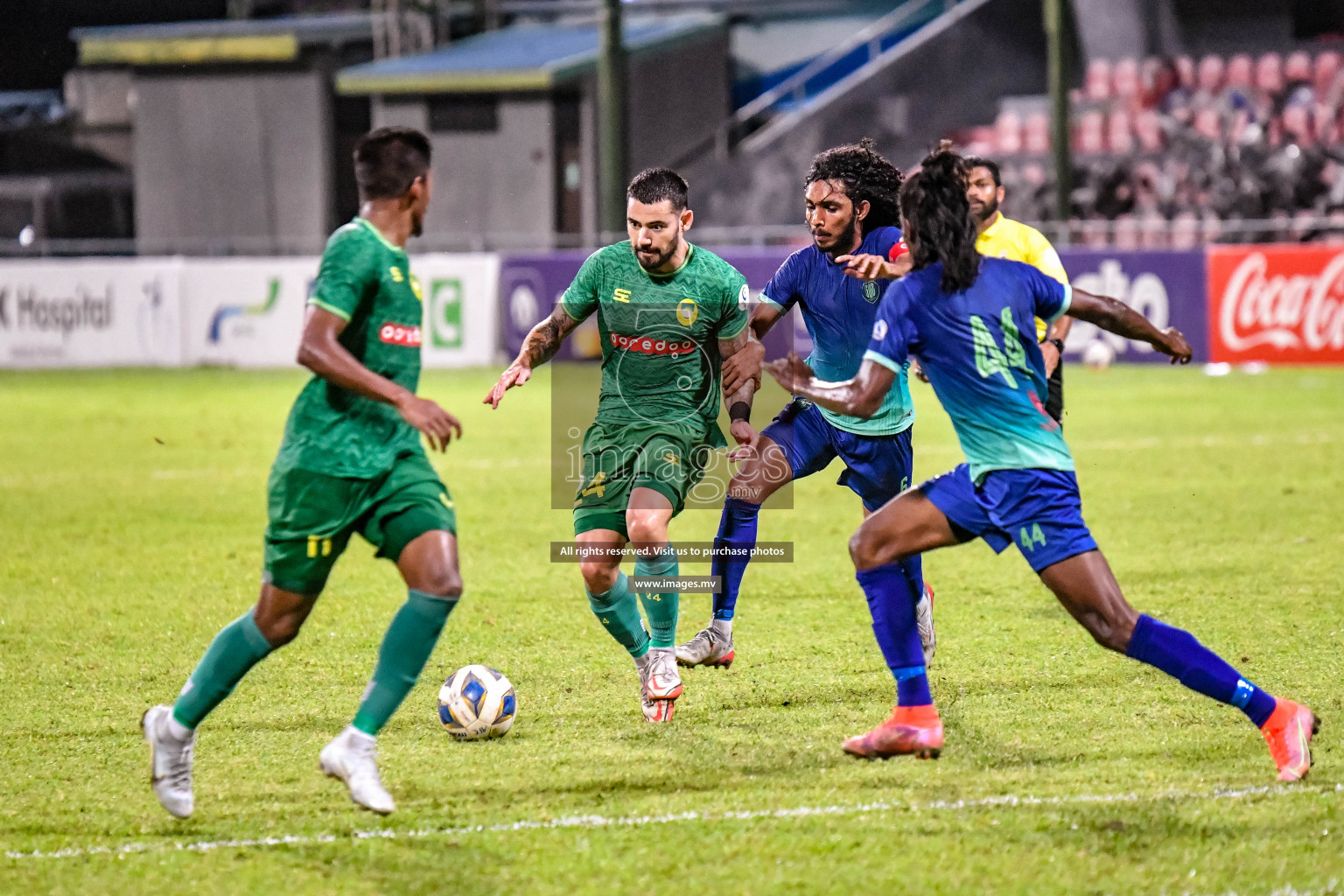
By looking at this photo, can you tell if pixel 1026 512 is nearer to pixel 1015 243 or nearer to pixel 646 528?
pixel 646 528

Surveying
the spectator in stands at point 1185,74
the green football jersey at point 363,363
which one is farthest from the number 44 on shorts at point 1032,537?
the spectator in stands at point 1185,74

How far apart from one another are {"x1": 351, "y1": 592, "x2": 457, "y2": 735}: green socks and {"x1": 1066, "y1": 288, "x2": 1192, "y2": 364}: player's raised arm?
229 cm

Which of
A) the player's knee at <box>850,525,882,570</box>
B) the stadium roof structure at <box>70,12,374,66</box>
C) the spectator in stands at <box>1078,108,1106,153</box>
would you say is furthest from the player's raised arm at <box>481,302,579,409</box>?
the stadium roof structure at <box>70,12,374,66</box>

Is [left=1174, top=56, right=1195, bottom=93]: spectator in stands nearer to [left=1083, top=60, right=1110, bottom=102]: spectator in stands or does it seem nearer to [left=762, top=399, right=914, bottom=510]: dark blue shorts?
[left=1083, top=60, right=1110, bottom=102]: spectator in stands

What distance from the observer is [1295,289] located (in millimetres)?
20406

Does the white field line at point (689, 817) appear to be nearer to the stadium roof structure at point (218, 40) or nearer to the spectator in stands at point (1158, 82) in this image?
the spectator in stands at point (1158, 82)

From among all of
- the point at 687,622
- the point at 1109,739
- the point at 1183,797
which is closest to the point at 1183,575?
the point at 687,622

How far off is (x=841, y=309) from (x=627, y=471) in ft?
4.20

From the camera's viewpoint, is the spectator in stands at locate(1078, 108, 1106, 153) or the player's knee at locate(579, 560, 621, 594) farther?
the spectator in stands at locate(1078, 108, 1106, 153)

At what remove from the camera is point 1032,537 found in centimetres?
497

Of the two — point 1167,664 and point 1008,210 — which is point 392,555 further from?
point 1008,210

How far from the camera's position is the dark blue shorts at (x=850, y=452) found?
676 centimetres

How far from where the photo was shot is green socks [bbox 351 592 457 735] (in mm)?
4691

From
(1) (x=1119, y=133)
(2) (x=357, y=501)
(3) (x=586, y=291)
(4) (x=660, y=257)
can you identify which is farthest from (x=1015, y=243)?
(1) (x=1119, y=133)
